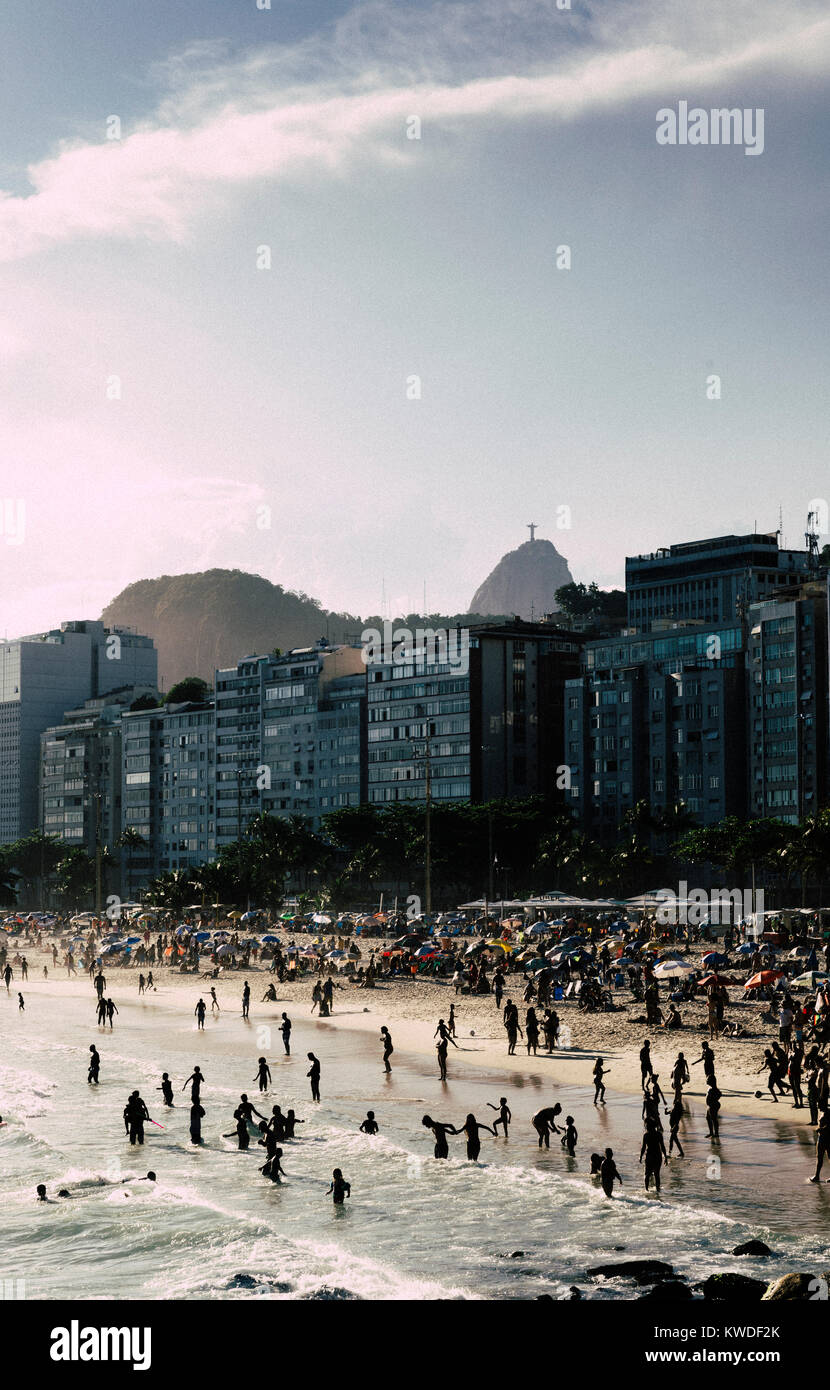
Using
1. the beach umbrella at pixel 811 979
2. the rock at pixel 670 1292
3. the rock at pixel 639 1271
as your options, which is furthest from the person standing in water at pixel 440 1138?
the beach umbrella at pixel 811 979

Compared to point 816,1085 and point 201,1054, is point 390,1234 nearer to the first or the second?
point 816,1085

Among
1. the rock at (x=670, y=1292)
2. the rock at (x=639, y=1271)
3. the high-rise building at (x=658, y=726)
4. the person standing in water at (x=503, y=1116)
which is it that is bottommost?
the person standing in water at (x=503, y=1116)

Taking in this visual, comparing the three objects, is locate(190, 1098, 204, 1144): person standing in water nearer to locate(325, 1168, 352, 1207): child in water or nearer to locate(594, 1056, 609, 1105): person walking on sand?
locate(325, 1168, 352, 1207): child in water

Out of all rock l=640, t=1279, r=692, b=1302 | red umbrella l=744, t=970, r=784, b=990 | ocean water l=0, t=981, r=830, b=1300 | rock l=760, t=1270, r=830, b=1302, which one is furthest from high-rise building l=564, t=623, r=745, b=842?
rock l=760, t=1270, r=830, b=1302

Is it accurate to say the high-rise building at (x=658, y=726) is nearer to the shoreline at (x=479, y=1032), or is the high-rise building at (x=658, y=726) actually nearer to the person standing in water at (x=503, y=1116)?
the shoreline at (x=479, y=1032)

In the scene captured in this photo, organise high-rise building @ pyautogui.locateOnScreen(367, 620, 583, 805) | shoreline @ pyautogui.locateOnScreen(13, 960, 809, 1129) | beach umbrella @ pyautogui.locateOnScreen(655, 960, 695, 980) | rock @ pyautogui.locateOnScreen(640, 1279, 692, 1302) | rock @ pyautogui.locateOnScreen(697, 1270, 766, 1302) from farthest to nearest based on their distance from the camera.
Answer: high-rise building @ pyautogui.locateOnScreen(367, 620, 583, 805), beach umbrella @ pyautogui.locateOnScreen(655, 960, 695, 980), shoreline @ pyautogui.locateOnScreen(13, 960, 809, 1129), rock @ pyautogui.locateOnScreen(640, 1279, 692, 1302), rock @ pyautogui.locateOnScreen(697, 1270, 766, 1302)
